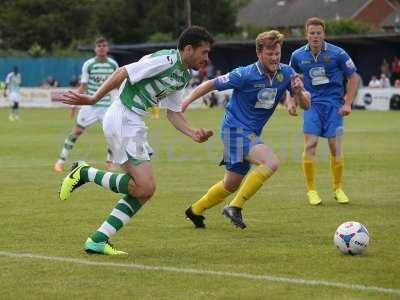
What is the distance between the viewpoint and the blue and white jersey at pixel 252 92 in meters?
10.1

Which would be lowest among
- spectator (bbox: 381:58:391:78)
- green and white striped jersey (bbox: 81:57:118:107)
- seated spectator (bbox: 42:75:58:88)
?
seated spectator (bbox: 42:75:58:88)

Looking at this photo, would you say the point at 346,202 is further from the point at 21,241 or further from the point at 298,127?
the point at 298,127

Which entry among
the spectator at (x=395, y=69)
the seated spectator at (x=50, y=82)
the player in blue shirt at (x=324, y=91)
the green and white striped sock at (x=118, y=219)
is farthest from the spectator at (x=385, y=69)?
the green and white striped sock at (x=118, y=219)

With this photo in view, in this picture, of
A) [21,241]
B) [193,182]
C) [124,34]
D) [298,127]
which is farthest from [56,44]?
[21,241]

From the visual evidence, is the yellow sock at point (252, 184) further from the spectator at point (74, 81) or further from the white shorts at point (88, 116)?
the spectator at point (74, 81)

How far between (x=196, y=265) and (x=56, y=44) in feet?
246

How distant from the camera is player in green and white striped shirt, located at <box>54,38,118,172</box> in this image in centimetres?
1714

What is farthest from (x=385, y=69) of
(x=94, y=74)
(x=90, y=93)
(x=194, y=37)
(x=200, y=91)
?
(x=194, y=37)

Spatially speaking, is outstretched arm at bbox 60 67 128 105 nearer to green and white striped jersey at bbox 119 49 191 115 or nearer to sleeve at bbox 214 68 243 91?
green and white striped jersey at bbox 119 49 191 115

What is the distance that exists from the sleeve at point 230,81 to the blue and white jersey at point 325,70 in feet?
8.29

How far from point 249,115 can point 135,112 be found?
1.99 metres

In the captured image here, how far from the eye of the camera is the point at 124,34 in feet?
258

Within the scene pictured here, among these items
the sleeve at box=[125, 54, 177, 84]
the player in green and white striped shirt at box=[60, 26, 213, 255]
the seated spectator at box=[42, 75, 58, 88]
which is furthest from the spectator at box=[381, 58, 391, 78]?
the sleeve at box=[125, 54, 177, 84]

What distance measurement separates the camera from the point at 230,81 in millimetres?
10070
